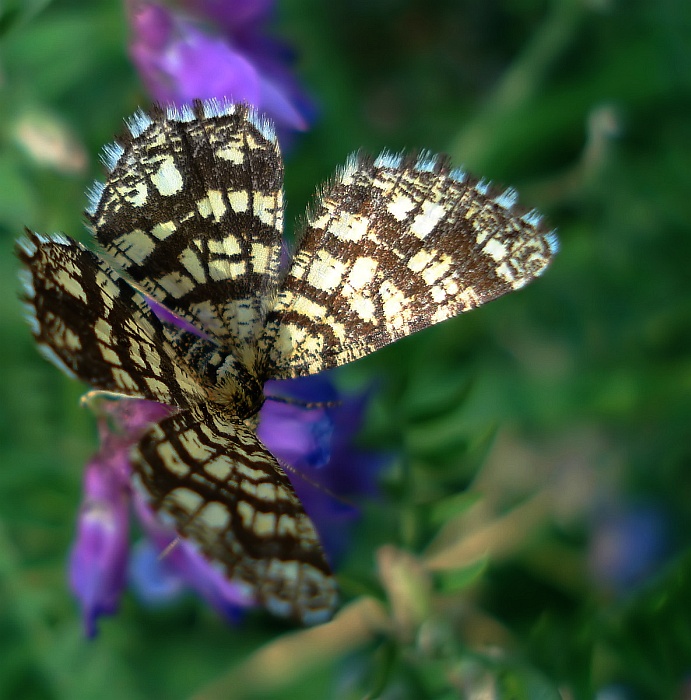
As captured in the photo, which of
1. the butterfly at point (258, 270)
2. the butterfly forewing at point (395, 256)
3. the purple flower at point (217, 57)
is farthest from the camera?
the purple flower at point (217, 57)

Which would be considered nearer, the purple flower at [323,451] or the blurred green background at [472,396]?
the purple flower at [323,451]

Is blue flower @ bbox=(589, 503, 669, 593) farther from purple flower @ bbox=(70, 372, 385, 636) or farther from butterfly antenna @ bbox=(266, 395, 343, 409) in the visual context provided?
butterfly antenna @ bbox=(266, 395, 343, 409)

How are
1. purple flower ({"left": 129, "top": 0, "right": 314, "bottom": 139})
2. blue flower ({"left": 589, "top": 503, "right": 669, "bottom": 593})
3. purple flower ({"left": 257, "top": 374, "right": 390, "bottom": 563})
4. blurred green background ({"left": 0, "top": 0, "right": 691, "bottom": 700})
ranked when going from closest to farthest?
purple flower ({"left": 257, "top": 374, "right": 390, "bottom": 563}) → blurred green background ({"left": 0, "top": 0, "right": 691, "bottom": 700}) → purple flower ({"left": 129, "top": 0, "right": 314, "bottom": 139}) → blue flower ({"left": 589, "top": 503, "right": 669, "bottom": 593})

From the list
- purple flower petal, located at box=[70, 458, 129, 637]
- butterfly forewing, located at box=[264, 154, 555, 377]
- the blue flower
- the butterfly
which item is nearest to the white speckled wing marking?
the butterfly

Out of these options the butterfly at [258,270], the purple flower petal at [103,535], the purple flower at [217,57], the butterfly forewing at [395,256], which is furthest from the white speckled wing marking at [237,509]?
the purple flower at [217,57]

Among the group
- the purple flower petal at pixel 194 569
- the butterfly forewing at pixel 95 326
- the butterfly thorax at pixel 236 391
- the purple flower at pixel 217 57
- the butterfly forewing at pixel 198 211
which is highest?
the purple flower at pixel 217 57

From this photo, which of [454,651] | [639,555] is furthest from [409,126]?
[454,651]

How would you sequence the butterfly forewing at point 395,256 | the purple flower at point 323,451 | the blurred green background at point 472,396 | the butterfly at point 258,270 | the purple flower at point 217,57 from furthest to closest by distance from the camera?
the purple flower at point 217,57, the blurred green background at point 472,396, the purple flower at point 323,451, the butterfly forewing at point 395,256, the butterfly at point 258,270

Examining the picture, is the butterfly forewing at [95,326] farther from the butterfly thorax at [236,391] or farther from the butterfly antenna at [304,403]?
the butterfly antenna at [304,403]
